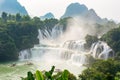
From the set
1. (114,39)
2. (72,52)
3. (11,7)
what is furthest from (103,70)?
(11,7)

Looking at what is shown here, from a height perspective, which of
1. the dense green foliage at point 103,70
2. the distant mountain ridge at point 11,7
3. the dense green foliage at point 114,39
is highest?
the distant mountain ridge at point 11,7

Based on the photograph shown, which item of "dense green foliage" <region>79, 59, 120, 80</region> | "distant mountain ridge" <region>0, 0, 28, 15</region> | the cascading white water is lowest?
"dense green foliage" <region>79, 59, 120, 80</region>

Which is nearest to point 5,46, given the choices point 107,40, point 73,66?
point 73,66

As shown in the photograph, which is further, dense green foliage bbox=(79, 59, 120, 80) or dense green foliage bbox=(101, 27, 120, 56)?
dense green foliage bbox=(101, 27, 120, 56)

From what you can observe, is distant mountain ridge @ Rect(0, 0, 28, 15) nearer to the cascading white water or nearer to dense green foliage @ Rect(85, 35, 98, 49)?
the cascading white water

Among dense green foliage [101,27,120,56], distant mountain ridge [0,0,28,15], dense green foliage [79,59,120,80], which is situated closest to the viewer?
dense green foliage [79,59,120,80]

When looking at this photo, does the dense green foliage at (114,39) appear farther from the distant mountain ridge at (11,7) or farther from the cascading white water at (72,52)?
the distant mountain ridge at (11,7)

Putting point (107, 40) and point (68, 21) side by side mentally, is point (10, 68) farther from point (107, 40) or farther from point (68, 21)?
point (68, 21)

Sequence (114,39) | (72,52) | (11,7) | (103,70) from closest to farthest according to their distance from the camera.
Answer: (103,70) < (114,39) < (72,52) < (11,7)

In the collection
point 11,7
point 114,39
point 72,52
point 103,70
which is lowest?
point 103,70

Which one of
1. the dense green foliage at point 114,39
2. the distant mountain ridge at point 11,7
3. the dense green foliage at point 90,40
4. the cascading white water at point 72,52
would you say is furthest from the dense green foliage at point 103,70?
the distant mountain ridge at point 11,7

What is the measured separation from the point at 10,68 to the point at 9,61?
200 inches

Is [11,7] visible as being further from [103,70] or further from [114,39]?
[103,70]

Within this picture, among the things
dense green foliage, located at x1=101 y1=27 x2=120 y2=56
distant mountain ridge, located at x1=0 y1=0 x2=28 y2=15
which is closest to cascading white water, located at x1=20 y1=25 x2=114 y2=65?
dense green foliage, located at x1=101 y1=27 x2=120 y2=56
